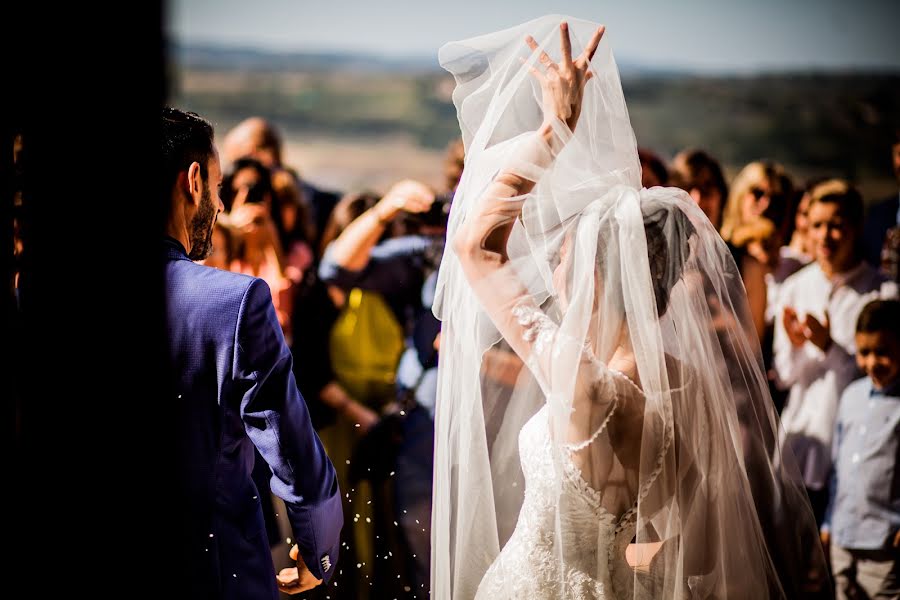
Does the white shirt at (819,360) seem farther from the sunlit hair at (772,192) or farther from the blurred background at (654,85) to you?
the blurred background at (654,85)

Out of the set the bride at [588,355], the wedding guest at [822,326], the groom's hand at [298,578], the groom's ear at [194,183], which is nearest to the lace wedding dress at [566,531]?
the bride at [588,355]

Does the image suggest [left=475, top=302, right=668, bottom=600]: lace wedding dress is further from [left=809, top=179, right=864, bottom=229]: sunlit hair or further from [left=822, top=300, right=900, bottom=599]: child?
[left=809, top=179, right=864, bottom=229]: sunlit hair

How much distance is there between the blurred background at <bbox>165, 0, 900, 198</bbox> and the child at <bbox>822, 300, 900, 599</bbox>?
2320 mm

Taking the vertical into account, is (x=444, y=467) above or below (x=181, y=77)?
below

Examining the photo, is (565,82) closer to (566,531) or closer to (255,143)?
(566,531)

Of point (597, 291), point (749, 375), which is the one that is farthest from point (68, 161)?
point (749, 375)

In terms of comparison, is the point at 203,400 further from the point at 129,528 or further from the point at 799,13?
the point at 799,13

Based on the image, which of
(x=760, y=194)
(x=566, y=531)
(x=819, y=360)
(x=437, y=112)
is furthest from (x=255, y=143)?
(x=566, y=531)

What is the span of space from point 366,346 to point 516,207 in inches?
72.9

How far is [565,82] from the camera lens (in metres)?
1.56

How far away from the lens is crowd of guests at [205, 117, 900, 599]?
2.82 metres

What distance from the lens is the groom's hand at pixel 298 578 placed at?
5.49ft

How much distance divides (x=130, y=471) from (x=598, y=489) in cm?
88

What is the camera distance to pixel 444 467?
68.4 inches
